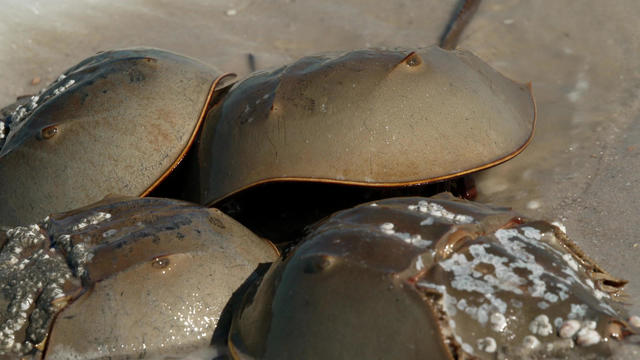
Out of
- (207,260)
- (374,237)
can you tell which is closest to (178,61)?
(207,260)

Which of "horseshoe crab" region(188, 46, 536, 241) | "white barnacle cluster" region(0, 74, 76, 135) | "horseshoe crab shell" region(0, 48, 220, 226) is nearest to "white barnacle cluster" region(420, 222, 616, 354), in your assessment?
"horseshoe crab" region(188, 46, 536, 241)

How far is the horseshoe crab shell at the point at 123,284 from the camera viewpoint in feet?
6.39

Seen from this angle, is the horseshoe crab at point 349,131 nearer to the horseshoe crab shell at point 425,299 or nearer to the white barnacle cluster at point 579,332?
the horseshoe crab shell at point 425,299

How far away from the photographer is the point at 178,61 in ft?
9.54

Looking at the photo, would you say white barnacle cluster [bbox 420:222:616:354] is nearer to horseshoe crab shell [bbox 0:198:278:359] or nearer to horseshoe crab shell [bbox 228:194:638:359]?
horseshoe crab shell [bbox 228:194:638:359]

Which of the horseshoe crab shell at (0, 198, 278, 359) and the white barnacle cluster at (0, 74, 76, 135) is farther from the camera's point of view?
the white barnacle cluster at (0, 74, 76, 135)

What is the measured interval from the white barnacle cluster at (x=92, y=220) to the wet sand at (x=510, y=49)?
147 centimetres

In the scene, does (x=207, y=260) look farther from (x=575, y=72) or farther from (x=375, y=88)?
(x=575, y=72)

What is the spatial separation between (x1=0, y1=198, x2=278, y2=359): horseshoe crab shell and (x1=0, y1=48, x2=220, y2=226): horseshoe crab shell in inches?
12.8

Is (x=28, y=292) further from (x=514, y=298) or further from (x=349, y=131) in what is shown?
(x=514, y=298)

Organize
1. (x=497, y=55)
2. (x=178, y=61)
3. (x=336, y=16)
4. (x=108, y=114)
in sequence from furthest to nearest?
(x=336, y=16)
(x=497, y=55)
(x=178, y=61)
(x=108, y=114)

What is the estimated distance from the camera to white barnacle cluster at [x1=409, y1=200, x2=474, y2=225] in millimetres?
1932

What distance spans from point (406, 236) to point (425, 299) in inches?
8.1

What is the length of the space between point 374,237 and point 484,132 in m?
0.82
